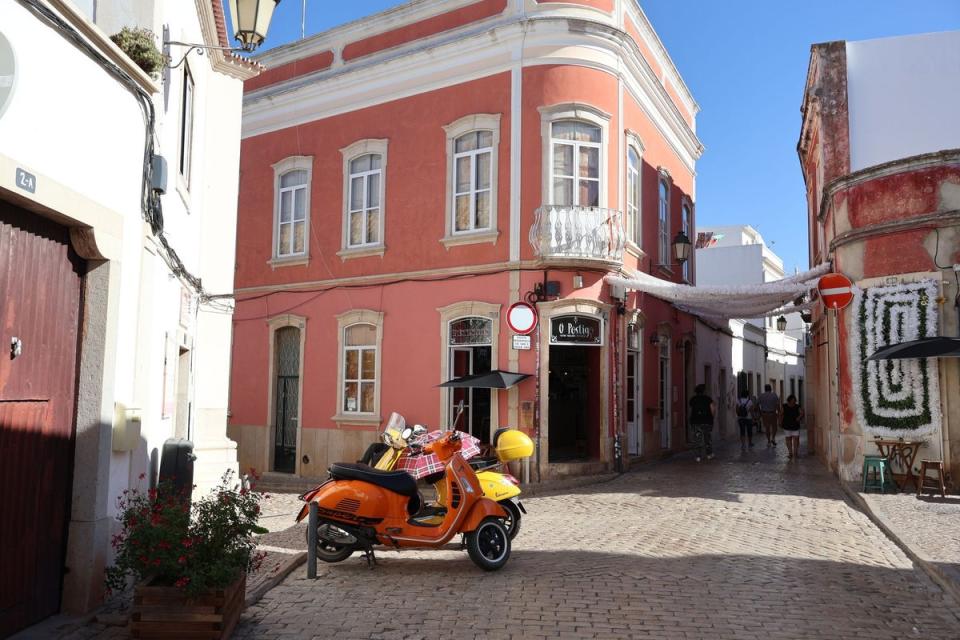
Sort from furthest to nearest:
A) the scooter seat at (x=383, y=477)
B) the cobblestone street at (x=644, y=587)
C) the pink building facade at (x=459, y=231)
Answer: the pink building facade at (x=459, y=231) → the scooter seat at (x=383, y=477) → the cobblestone street at (x=644, y=587)

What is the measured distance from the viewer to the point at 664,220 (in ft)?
63.4

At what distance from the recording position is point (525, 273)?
14.8 metres

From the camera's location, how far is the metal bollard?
7.16 meters

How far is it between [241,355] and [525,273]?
7601 mm

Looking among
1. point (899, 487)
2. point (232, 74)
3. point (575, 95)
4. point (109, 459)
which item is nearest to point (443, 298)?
point (575, 95)

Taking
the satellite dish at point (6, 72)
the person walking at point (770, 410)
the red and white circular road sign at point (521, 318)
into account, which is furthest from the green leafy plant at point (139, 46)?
the person walking at point (770, 410)

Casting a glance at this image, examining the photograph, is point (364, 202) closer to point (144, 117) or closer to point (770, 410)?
point (144, 117)

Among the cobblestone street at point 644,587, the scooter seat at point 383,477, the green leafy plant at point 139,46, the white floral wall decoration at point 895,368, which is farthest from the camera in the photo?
the white floral wall decoration at point 895,368

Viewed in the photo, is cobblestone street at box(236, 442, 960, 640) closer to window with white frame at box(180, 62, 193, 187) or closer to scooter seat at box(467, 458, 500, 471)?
scooter seat at box(467, 458, 500, 471)

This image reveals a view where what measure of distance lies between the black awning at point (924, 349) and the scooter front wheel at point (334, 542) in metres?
8.28

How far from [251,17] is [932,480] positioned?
10.6 m

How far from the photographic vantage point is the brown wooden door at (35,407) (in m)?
5.15

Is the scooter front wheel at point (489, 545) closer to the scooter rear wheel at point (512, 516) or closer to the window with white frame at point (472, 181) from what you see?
the scooter rear wheel at point (512, 516)

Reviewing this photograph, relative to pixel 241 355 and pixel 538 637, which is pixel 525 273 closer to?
pixel 241 355
